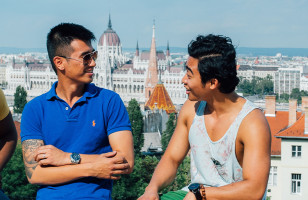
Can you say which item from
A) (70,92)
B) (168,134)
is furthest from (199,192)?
(168,134)

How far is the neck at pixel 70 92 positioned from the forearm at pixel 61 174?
1.15ft

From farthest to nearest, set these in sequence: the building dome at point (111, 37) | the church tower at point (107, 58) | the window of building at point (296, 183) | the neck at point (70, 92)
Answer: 1. the building dome at point (111, 37)
2. the church tower at point (107, 58)
3. the window of building at point (296, 183)
4. the neck at point (70, 92)

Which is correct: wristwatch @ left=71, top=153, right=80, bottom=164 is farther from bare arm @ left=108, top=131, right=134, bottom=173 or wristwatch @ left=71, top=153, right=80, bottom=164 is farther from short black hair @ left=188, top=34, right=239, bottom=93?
short black hair @ left=188, top=34, right=239, bottom=93

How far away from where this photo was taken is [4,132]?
2684 mm

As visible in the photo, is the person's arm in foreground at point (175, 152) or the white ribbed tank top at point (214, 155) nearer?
the white ribbed tank top at point (214, 155)

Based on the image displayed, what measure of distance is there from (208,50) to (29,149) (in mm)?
960

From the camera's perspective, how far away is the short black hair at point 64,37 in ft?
8.42

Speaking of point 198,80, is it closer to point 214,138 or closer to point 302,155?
point 214,138

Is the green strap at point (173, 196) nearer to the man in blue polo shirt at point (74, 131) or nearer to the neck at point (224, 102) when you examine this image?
the man in blue polo shirt at point (74, 131)

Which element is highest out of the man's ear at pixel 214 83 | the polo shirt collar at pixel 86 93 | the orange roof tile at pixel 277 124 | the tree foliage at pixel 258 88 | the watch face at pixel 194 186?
the man's ear at pixel 214 83

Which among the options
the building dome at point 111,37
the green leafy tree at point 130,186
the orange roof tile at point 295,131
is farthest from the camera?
the building dome at point 111,37

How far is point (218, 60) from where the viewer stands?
7.78ft

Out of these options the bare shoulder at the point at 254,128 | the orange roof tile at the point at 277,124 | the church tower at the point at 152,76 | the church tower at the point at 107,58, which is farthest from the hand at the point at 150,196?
the church tower at the point at 152,76

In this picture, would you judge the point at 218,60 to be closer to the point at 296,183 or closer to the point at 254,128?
the point at 254,128
